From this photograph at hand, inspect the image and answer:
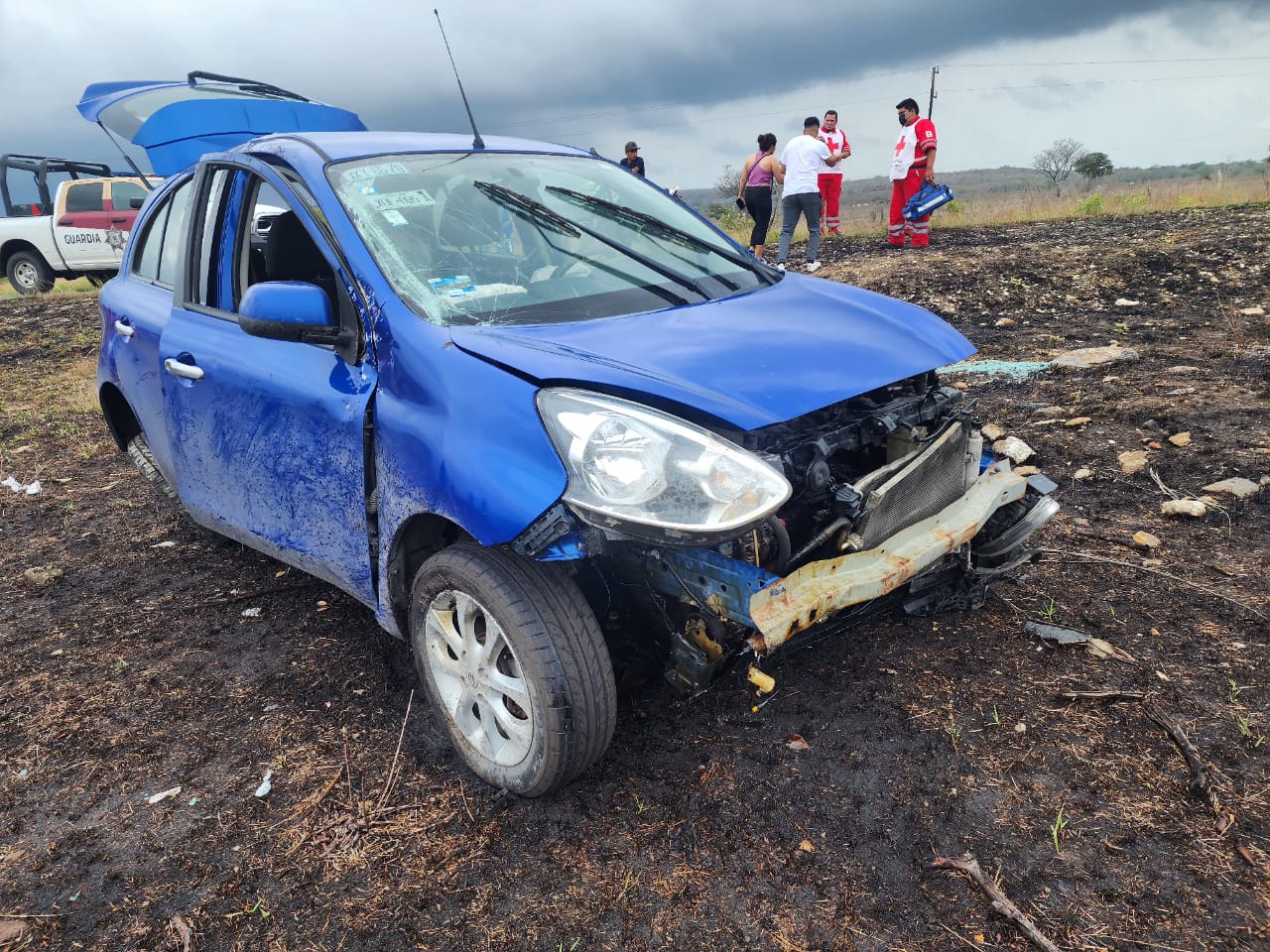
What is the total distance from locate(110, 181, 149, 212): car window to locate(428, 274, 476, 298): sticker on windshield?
15.0m

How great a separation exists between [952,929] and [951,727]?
747 millimetres

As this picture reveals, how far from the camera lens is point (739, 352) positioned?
7.45 ft

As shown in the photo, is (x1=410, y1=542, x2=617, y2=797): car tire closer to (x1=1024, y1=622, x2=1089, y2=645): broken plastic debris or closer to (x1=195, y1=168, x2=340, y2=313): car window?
(x1=195, y1=168, x2=340, y2=313): car window

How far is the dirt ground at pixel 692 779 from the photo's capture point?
1.97m

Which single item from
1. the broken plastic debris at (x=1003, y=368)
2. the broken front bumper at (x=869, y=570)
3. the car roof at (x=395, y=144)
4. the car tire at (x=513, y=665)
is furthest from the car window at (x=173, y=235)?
the broken plastic debris at (x=1003, y=368)

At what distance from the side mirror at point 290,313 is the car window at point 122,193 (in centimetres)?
1481

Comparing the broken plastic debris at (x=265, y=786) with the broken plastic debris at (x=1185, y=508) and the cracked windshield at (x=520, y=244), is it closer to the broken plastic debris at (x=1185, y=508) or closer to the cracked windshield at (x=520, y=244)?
the cracked windshield at (x=520, y=244)

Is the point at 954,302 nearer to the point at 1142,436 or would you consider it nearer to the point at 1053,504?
the point at 1142,436

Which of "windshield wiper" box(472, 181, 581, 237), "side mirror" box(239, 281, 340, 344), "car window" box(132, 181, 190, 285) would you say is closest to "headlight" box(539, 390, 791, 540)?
"side mirror" box(239, 281, 340, 344)

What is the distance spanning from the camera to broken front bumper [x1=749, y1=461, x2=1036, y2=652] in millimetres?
2045

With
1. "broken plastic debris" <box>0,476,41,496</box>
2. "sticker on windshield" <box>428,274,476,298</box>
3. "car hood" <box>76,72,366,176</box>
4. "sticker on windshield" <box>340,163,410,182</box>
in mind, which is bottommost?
"broken plastic debris" <box>0,476,41,496</box>

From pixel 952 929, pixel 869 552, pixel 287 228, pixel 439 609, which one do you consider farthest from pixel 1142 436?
pixel 287 228

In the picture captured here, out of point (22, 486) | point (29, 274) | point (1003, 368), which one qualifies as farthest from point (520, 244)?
point (29, 274)

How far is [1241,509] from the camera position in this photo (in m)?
3.76
